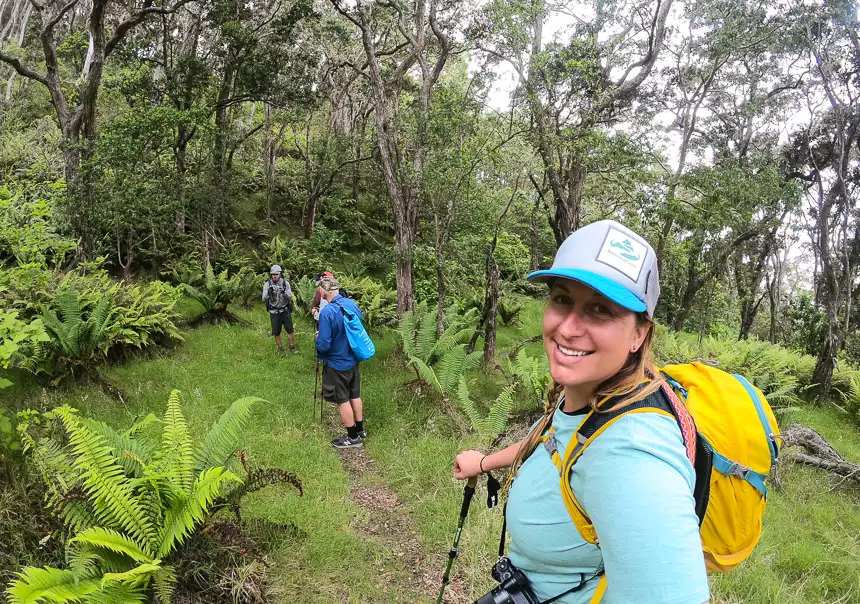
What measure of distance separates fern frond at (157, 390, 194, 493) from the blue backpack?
2.30 meters

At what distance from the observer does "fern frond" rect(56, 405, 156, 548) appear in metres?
3.12

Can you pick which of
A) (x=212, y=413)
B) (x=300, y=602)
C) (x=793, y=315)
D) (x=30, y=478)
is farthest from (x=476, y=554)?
(x=793, y=315)

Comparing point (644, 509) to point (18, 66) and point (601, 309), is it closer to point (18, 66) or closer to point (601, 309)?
point (601, 309)

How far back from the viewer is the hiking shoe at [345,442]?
6121mm

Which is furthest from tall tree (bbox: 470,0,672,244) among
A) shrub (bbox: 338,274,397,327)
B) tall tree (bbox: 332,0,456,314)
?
shrub (bbox: 338,274,397,327)

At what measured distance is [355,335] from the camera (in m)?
5.88

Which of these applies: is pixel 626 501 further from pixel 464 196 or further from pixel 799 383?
pixel 799 383

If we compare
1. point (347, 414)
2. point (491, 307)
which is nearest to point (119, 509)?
point (347, 414)

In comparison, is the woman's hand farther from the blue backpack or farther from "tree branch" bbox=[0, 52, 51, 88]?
"tree branch" bbox=[0, 52, 51, 88]

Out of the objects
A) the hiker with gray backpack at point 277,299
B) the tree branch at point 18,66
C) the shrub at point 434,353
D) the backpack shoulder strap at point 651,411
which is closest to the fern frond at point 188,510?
the backpack shoulder strap at point 651,411

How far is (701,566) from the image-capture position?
0.93m

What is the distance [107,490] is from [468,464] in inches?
98.1

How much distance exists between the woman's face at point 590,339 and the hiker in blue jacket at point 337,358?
475 centimetres

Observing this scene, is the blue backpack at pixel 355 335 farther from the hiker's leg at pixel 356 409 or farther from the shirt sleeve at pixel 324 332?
the hiker's leg at pixel 356 409
